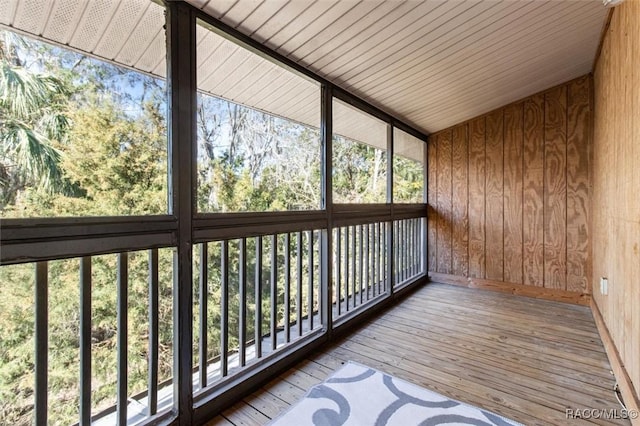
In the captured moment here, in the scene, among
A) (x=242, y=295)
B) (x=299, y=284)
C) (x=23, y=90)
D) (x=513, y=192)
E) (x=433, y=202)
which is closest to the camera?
(x=23, y=90)

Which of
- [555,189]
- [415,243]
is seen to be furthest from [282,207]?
[555,189]

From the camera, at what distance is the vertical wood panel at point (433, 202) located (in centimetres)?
435

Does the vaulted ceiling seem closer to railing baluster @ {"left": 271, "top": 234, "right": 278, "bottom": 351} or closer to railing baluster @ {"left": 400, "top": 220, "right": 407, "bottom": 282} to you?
railing baluster @ {"left": 271, "top": 234, "right": 278, "bottom": 351}

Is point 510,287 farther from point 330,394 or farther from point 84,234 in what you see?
point 84,234

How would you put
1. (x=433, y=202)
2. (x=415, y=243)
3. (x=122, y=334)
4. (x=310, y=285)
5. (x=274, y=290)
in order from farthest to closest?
1. (x=433, y=202)
2. (x=415, y=243)
3. (x=310, y=285)
4. (x=274, y=290)
5. (x=122, y=334)

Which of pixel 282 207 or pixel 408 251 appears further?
pixel 408 251

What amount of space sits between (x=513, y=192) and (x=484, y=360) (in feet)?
7.77

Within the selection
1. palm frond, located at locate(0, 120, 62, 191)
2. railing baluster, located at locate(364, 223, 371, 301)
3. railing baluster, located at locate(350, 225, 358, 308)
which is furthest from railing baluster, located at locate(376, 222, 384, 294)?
palm frond, located at locate(0, 120, 62, 191)

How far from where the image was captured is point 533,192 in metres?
3.63

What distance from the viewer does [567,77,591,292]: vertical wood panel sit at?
132 inches

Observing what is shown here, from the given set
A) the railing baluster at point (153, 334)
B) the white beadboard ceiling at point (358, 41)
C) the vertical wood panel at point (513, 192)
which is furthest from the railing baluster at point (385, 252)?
the railing baluster at point (153, 334)

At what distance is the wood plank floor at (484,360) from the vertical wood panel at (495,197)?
0.67m

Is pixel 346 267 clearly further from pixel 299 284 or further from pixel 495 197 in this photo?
pixel 495 197

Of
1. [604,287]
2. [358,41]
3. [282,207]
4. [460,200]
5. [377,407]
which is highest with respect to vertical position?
[358,41]
